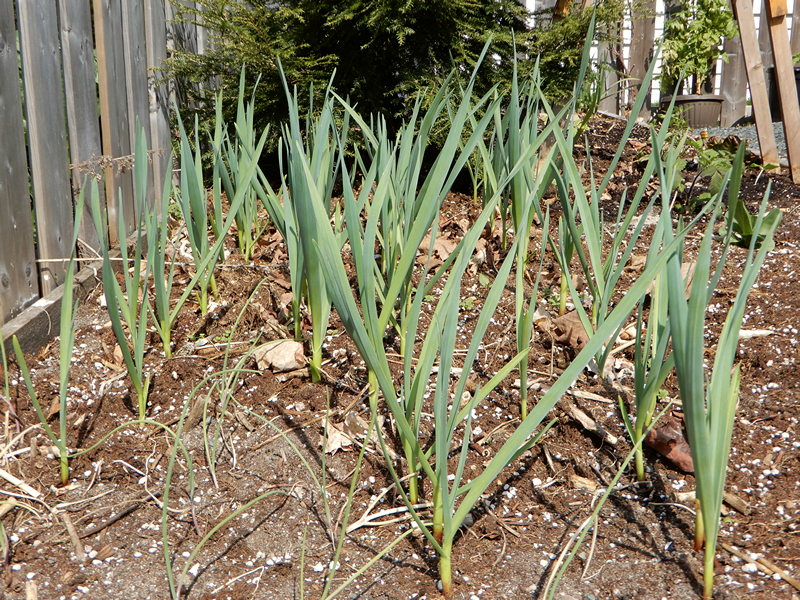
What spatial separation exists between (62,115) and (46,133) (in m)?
0.12

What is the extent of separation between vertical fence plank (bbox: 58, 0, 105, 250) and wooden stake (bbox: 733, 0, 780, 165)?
9.17 ft

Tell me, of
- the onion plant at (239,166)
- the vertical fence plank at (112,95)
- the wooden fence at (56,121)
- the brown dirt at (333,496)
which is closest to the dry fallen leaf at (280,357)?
the brown dirt at (333,496)

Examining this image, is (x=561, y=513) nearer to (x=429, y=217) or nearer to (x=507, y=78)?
(x=429, y=217)

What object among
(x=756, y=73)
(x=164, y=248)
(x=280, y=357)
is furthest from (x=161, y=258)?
(x=756, y=73)

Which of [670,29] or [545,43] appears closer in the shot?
[545,43]

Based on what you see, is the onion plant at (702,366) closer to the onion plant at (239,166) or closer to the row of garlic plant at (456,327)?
the row of garlic plant at (456,327)

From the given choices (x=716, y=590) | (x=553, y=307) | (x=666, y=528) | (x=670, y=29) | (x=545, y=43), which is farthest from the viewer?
(x=670, y=29)

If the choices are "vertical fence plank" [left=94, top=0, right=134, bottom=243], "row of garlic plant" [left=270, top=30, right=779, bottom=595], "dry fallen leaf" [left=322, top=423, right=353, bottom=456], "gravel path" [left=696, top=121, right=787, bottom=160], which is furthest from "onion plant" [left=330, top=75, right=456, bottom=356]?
"gravel path" [left=696, top=121, right=787, bottom=160]

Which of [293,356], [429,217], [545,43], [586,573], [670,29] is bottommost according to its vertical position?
[586,573]

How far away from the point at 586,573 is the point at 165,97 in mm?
2554

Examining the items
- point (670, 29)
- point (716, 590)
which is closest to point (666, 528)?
point (716, 590)

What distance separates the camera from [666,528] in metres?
0.95

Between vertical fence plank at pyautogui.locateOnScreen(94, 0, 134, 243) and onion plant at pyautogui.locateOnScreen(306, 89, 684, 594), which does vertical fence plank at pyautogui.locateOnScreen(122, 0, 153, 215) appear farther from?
onion plant at pyautogui.locateOnScreen(306, 89, 684, 594)

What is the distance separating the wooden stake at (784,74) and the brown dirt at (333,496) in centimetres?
188
